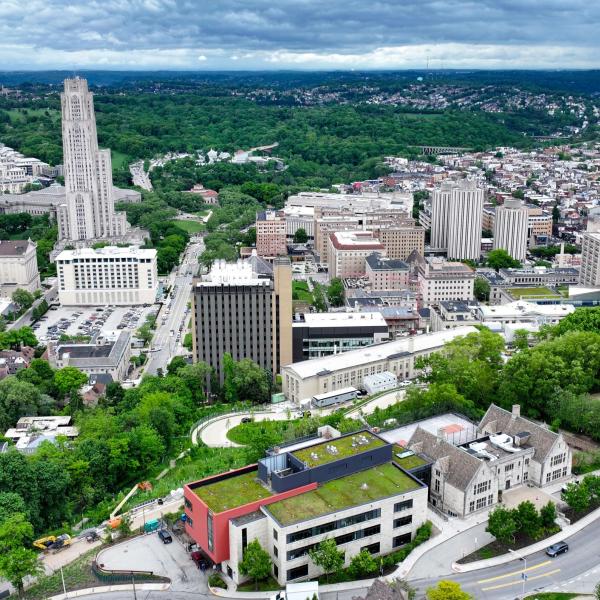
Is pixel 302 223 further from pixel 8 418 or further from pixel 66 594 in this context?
pixel 66 594

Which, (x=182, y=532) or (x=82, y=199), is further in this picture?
(x=82, y=199)

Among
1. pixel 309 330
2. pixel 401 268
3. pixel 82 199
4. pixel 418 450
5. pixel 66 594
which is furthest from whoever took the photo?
pixel 82 199

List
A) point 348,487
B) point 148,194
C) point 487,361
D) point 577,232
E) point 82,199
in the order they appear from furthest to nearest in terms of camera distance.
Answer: point 148,194
point 577,232
point 82,199
point 487,361
point 348,487

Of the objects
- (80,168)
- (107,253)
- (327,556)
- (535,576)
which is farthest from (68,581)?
(80,168)

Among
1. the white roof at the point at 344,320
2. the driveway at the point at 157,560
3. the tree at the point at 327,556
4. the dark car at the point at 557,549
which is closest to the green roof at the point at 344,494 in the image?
the tree at the point at 327,556

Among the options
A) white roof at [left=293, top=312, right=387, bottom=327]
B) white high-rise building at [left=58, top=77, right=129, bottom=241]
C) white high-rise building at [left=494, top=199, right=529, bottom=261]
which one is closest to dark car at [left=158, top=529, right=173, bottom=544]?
white roof at [left=293, top=312, right=387, bottom=327]

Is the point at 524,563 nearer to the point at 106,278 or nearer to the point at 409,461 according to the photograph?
the point at 409,461

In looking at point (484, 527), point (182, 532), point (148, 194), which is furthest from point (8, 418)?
point (148, 194)
